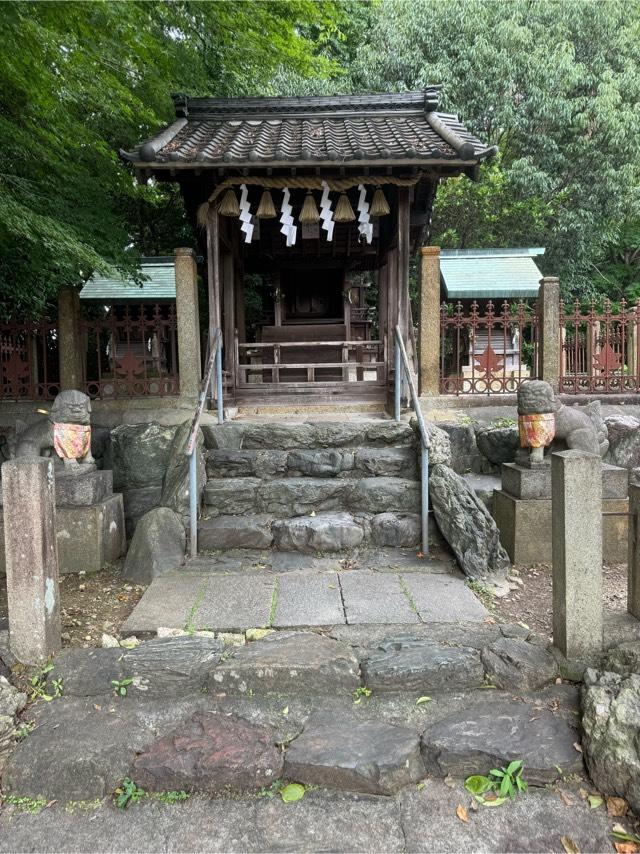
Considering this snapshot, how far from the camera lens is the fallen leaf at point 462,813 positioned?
2.34 m

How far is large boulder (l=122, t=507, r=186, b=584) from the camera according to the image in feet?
14.9

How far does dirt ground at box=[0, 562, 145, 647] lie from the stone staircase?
828 millimetres

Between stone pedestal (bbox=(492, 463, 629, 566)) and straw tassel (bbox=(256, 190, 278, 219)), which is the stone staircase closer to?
stone pedestal (bbox=(492, 463, 629, 566))

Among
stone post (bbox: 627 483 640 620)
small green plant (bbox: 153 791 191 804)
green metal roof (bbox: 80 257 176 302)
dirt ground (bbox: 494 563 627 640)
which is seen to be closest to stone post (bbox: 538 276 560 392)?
dirt ground (bbox: 494 563 627 640)

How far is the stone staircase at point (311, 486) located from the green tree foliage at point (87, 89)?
2.37 m

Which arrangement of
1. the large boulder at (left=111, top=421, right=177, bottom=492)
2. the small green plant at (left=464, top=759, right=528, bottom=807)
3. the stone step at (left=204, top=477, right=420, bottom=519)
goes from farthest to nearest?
the large boulder at (left=111, top=421, right=177, bottom=492) → the stone step at (left=204, top=477, right=420, bottom=519) → the small green plant at (left=464, top=759, right=528, bottom=807)

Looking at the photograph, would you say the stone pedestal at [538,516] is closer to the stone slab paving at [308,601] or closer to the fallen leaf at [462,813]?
the stone slab paving at [308,601]

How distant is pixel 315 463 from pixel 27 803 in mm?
3614

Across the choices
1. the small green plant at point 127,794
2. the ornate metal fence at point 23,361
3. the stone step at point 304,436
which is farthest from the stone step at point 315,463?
the small green plant at point 127,794

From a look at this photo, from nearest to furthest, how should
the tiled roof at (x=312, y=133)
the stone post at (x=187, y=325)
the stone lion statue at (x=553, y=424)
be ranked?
the stone lion statue at (x=553, y=424), the tiled roof at (x=312, y=133), the stone post at (x=187, y=325)

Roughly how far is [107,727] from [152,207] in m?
13.8

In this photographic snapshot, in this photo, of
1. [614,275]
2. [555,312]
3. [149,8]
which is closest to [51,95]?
[149,8]

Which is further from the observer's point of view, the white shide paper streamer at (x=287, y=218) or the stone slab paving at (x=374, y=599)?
the white shide paper streamer at (x=287, y=218)

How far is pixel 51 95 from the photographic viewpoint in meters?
5.23
